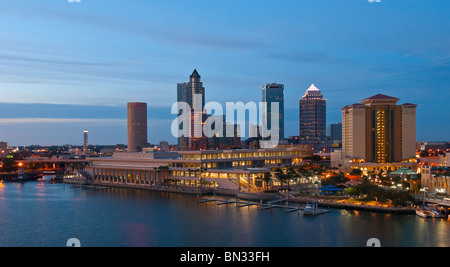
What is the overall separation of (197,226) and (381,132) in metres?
37.6

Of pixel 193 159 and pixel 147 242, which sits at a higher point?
pixel 193 159

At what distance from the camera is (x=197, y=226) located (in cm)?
2088

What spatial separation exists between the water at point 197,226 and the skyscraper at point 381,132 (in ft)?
94.8

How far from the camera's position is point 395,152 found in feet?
169

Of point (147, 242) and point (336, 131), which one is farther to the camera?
point (336, 131)

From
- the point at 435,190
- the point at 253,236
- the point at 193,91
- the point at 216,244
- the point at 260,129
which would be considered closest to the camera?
the point at 216,244

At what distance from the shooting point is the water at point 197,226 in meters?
18.0

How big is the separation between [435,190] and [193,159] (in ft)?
68.0

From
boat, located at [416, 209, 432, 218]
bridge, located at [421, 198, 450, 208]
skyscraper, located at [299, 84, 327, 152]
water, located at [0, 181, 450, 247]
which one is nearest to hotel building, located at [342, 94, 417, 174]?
bridge, located at [421, 198, 450, 208]

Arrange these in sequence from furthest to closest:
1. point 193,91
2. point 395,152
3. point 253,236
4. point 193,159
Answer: point 193,91
point 395,152
point 193,159
point 253,236

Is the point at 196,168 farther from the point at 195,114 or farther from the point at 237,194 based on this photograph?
the point at 195,114

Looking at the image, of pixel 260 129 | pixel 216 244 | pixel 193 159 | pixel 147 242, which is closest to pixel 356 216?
pixel 216 244

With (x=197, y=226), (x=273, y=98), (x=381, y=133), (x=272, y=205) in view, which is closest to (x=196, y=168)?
(x=272, y=205)

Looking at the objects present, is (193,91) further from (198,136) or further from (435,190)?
(435,190)
